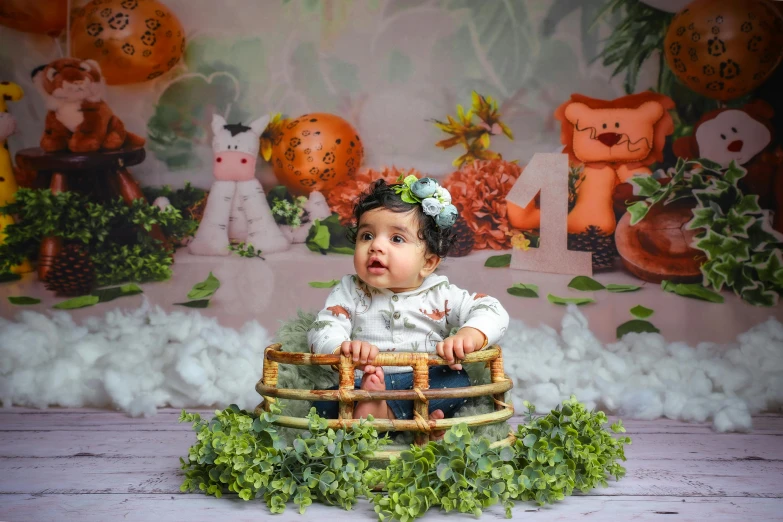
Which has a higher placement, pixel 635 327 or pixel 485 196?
pixel 485 196

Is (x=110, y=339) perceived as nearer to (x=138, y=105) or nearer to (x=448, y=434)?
(x=138, y=105)

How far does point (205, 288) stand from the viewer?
Answer: 2867 millimetres

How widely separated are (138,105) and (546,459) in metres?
1.93

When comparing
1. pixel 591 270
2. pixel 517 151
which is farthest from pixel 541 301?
pixel 517 151

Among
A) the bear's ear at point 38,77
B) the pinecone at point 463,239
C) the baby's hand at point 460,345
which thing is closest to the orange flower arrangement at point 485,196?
the pinecone at point 463,239

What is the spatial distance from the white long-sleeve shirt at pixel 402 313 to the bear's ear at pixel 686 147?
1.25 metres

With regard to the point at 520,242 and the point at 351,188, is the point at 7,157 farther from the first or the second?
the point at 520,242

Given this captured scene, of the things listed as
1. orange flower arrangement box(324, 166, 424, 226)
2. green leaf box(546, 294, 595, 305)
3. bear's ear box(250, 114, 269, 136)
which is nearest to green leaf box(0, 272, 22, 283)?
bear's ear box(250, 114, 269, 136)

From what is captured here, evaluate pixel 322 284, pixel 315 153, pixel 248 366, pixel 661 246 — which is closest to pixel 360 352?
pixel 248 366

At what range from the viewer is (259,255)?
288cm

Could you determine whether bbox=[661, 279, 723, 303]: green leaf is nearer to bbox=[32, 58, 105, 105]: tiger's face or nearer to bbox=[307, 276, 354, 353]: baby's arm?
bbox=[307, 276, 354, 353]: baby's arm

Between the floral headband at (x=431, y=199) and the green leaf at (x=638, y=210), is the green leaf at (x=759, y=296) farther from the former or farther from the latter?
the floral headband at (x=431, y=199)

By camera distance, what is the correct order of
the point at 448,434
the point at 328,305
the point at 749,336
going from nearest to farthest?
1. the point at 448,434
2. the point at 328,305
3. the point at 749,336

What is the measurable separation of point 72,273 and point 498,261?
1414 mm
